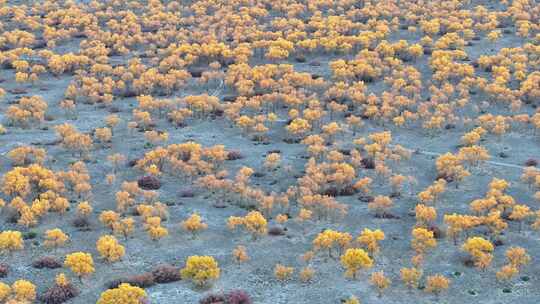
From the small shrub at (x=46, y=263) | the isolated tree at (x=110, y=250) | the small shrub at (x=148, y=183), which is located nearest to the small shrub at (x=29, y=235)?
the small shrub at (x=46, y=263)

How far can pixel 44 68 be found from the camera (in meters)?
96.2

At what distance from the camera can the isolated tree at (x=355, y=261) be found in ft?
161

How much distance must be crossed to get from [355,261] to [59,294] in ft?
67.4

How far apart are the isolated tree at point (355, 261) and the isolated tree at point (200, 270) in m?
9.21

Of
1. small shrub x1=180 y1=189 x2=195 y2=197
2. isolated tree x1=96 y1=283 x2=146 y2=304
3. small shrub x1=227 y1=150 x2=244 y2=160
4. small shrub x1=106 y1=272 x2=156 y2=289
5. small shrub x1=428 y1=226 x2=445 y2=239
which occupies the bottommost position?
small shrub x1=428 y1=226 x2=445 y2=239

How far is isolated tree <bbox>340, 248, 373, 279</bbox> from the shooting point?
4894cm

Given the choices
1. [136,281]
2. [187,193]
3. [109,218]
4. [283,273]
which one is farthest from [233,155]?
[136,281]

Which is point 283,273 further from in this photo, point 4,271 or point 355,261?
point 4,271

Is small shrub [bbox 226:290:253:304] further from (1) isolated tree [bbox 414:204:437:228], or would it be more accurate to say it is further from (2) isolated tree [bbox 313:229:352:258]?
(1) isolated tree [bbox 414:204:437:228]

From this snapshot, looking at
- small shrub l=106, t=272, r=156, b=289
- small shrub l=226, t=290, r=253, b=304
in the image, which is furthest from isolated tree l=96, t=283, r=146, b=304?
small shrub l=226, t=290, r=253, b=304

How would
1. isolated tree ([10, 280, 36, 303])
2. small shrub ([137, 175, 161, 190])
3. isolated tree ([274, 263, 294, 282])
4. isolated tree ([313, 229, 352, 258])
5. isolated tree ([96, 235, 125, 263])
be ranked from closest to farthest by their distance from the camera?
isolated tree ([10, 280, 36, 303])
isolated tree ([274, 263, 294, 282])
isolated tree ([96, 235, 125, 263])
isolated tree ([313, 229, 352, 258])
small shrub ([137, 175, 161, 190])

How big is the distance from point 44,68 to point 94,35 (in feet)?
52.5

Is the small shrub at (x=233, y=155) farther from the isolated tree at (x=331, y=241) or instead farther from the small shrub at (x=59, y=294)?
the small shrub at (x=59, y=294)

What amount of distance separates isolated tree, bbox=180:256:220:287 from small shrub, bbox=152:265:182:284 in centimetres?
80
